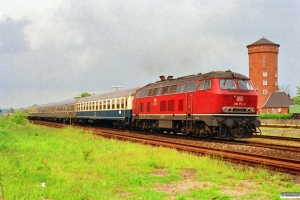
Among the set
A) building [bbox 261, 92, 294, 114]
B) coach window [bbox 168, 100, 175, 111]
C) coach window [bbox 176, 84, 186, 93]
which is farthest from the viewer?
building [bbox 261, 92, 294, 114]

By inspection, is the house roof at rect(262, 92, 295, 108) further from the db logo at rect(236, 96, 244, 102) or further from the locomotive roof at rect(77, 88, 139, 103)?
the db logo at rect(236, 96, 244, 102)

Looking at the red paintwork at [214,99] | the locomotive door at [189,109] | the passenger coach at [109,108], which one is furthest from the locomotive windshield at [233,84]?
the passenger coach at [109,108]

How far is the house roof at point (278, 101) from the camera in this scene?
308 ft

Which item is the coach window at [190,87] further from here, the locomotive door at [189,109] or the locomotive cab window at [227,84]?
the locomotive cab window at [227,84]

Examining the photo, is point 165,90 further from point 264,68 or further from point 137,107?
point 264,68

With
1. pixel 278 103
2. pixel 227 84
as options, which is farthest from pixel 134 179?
pixel 278 103

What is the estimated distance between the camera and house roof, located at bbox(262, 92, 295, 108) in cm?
9400

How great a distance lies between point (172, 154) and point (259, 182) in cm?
519

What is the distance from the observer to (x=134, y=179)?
9578mm

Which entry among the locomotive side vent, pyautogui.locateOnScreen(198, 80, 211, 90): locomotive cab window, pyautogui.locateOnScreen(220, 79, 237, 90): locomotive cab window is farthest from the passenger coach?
the locomotive side vent

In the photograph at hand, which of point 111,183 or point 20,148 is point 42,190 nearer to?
point 111,183

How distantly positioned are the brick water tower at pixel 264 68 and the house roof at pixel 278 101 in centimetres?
340

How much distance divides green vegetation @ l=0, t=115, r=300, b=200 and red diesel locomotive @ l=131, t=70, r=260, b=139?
6.89 m

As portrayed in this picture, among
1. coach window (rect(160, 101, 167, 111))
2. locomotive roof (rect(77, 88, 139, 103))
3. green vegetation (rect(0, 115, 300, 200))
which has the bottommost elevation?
green vegetation (rect(0, 115, 300, 200))
